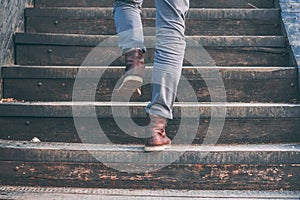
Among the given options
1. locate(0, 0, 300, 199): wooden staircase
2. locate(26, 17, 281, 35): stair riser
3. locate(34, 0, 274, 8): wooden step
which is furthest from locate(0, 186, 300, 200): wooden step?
locate(34, 0, 274, 8): wooden step

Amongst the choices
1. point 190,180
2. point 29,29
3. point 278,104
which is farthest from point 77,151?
point 29,29

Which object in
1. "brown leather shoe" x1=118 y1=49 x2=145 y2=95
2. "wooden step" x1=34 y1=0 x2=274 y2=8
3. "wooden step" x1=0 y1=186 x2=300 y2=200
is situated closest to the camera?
"wooden step" x1=0 y1=186 x2=300 y2=200

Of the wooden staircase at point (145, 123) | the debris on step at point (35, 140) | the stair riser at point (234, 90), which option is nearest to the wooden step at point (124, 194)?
the wooden staircase at point (145, 123)

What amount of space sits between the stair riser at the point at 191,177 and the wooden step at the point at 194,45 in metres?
0.95

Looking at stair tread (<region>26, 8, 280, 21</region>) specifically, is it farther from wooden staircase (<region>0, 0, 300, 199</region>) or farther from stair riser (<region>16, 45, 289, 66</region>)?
stair riser (<region>16, 45, 289, 66</region>)

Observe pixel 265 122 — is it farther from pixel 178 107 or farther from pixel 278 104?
pixel 178 107

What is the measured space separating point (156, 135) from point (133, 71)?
34cm

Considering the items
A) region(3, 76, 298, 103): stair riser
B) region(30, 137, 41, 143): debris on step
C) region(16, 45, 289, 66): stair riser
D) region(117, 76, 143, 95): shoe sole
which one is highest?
region(16, 45, 289, 66): stair riser

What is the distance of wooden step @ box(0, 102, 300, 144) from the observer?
2.96 m

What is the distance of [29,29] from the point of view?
3.85 m

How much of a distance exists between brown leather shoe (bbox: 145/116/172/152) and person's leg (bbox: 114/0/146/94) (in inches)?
10.2

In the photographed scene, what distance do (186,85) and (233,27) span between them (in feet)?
2.49

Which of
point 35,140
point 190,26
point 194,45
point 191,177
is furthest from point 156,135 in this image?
point 190,26

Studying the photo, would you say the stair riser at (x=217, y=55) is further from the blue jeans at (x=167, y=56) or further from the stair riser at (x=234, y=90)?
the blue jeans at (x=167, y=56)
